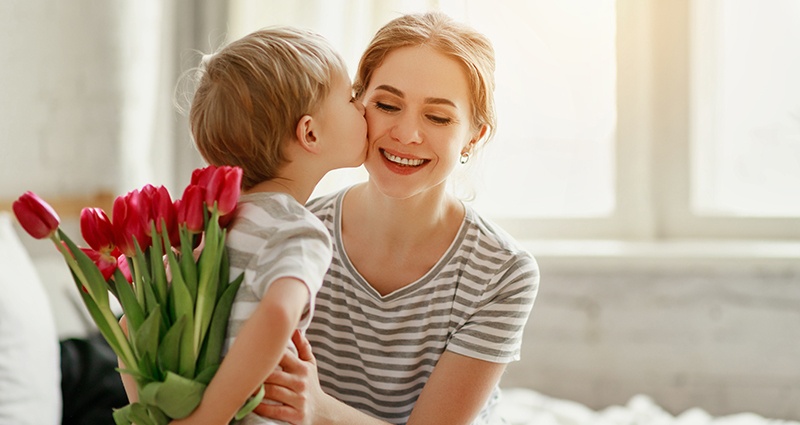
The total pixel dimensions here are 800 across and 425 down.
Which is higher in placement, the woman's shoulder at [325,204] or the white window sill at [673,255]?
the woman's shoulder at [325,204]

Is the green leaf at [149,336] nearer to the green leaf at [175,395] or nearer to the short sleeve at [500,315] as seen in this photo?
the green leaf at [175,395]

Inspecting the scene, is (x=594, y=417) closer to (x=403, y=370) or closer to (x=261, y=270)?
(x=403, y=370)

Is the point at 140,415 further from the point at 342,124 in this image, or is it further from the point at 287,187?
the point at 342,124

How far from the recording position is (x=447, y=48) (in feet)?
4.93

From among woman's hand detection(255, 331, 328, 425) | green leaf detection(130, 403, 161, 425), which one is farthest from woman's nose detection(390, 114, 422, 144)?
green leaf detection(130, 403, 161, 425)

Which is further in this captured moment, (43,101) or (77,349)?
(43,101)

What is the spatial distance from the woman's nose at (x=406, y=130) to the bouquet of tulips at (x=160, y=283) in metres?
0.40

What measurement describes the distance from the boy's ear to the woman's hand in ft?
0.88

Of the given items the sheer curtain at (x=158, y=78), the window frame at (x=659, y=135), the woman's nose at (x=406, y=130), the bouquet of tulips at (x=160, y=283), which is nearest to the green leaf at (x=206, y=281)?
the bouquet of tulips at (x=160, y=283)

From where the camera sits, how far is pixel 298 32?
1.29 metres

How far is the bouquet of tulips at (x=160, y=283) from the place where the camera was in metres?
1.05

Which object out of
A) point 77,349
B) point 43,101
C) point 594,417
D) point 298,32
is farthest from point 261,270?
point 43,101

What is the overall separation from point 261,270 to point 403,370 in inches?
22.5

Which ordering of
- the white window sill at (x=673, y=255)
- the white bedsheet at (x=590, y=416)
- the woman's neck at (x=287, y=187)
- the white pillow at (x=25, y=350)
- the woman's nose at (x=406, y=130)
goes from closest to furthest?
the woman's neck at (x=287, y=187) → the woman's nose at (x=406, y=130) → the white pillow at (x=25, y=350) → the white bedsheet at (x=590, y=416) → the white window sill at (x=673, y=255)
